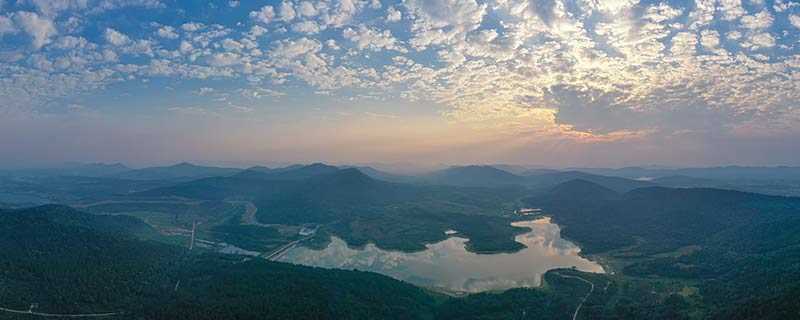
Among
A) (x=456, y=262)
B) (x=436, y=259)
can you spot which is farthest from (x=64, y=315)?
(x=456, y=262)

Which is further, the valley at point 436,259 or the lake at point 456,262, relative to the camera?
the lake at point 456,262

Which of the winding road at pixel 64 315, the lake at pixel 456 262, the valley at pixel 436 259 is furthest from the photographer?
the lake at pixel 456 262

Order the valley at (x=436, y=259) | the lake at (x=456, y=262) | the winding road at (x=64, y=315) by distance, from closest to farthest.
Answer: the winding road at (x=64, y=315) → the valley at (x=436, y=259) → the lake at (x=456, y=262)

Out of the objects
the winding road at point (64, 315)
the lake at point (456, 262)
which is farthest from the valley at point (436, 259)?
the winding road at point (64, 315)

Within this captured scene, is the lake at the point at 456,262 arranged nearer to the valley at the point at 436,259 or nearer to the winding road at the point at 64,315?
the valley at the point at 436,259

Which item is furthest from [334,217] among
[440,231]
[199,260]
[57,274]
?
[57,274]

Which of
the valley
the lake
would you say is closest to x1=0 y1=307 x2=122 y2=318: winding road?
the valley

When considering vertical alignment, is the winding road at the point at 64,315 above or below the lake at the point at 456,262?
above

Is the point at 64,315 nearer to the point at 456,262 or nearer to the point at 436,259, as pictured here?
the point at 436,259
